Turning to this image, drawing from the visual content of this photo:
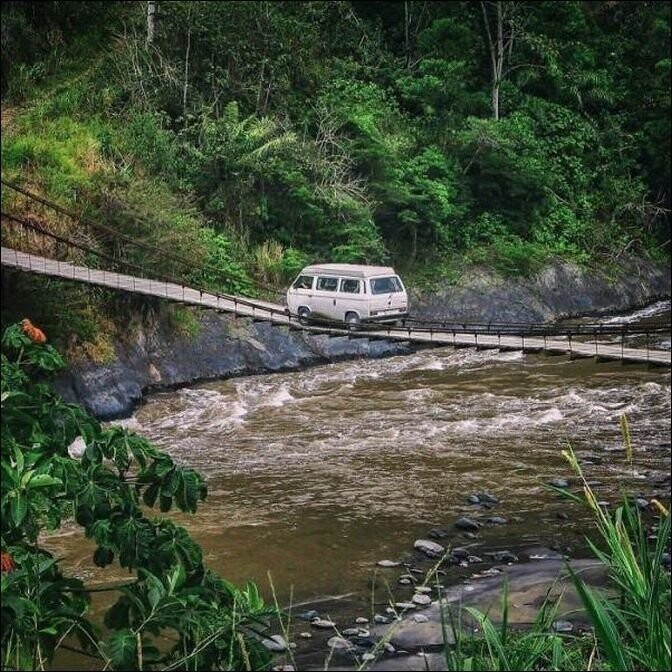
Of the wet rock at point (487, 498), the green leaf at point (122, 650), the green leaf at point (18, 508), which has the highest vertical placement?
the green leaf at point (18, 508)

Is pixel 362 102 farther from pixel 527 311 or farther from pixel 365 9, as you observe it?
pixel 527 311

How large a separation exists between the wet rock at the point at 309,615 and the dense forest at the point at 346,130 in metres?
10.6

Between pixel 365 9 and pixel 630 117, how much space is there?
24.1 ft

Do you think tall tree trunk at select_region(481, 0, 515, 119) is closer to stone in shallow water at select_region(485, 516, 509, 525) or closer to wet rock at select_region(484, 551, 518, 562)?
stone in shallow water at select_region(485, 516, 509, 525)

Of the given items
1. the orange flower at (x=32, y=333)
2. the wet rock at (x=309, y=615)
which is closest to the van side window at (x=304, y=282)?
the wet rock at (x=309, y=615)

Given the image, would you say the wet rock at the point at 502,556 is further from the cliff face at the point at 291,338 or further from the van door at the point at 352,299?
the van door at the point at 352,299

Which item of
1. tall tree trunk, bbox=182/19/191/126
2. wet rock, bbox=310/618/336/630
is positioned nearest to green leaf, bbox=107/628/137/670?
wet rock, bbox=310/618/336/630

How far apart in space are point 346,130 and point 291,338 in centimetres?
654

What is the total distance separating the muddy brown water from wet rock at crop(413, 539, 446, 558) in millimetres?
112

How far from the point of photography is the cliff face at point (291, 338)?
49.6 ft

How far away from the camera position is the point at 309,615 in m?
7.47

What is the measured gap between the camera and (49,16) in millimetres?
23516

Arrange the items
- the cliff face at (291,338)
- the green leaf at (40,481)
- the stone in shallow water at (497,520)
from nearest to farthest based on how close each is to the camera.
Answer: the green leaf at (40,481) → the stone in shallow water at (497,520) → the cliff face at (291,338)

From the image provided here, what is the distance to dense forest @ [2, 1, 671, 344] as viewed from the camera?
63.7 ft
